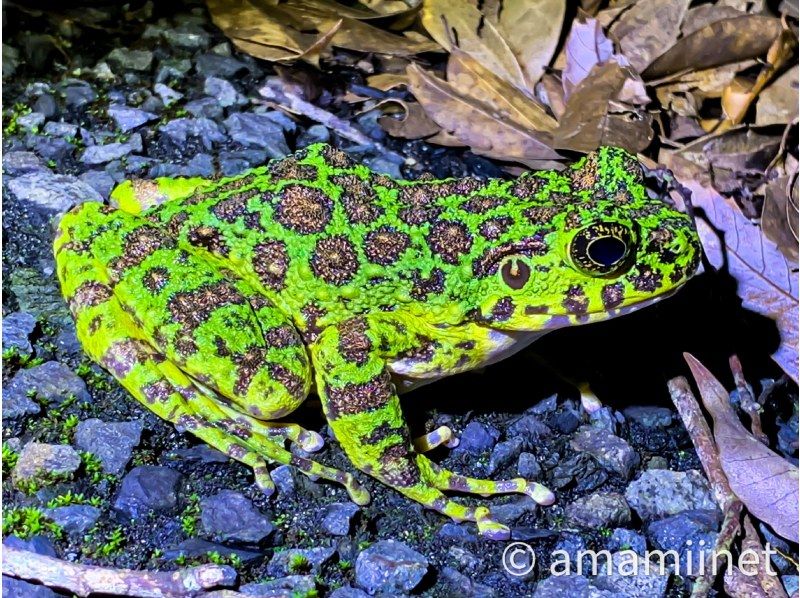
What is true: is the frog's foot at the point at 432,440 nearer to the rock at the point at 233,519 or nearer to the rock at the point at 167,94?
the rock at the point at 233,519

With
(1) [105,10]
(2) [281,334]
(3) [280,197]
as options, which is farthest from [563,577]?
(1) [105,10]

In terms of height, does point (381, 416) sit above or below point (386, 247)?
below

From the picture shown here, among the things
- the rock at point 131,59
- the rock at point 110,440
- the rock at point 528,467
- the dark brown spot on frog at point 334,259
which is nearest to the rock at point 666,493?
the rock at point 528,467

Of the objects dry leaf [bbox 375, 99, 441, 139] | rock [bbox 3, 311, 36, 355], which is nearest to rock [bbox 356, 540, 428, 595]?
rock [bbox 3, 311, 36, 355]

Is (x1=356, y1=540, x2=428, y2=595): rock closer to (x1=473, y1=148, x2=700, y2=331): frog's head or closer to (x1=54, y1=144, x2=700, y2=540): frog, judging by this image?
(x1=54, y1=144, x2=700, y2=540): frog

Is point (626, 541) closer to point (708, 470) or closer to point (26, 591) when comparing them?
point (708, 470)

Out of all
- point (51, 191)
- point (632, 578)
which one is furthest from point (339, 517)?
point (51, 191)
